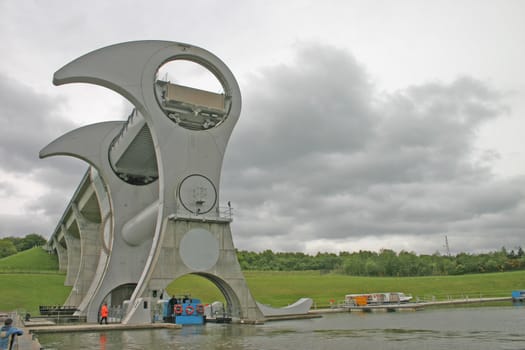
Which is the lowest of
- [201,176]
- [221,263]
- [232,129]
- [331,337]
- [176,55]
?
[331,337]

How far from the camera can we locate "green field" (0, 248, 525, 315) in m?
47.1

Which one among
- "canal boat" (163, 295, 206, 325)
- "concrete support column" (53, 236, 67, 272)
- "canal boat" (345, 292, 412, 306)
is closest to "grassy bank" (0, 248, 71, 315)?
"canal boat" (163, 295, 206, 325)

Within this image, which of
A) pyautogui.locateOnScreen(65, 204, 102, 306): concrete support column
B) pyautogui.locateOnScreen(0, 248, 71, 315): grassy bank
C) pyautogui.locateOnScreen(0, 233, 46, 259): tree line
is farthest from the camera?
pyautogui.locateOnScreen(0, 233, 46, 259): tree line

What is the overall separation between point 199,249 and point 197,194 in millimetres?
2963

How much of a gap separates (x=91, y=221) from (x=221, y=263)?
96.4ft

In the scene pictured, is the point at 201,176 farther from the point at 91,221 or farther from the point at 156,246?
the point at 91,221

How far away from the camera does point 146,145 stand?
33312 millimetres

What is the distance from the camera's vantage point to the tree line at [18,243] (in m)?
138

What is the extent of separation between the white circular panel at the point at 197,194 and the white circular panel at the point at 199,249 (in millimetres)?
1281

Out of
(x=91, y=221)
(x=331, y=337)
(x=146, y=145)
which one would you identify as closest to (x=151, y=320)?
(x=331, y=337)

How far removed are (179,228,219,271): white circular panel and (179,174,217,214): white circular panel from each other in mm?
1281

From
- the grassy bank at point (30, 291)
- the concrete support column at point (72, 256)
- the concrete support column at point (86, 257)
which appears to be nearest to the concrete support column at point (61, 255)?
the concrete support column at point (72, 256)

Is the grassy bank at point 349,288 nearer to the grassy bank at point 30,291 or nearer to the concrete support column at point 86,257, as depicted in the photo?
the concrete support column at point 86,257

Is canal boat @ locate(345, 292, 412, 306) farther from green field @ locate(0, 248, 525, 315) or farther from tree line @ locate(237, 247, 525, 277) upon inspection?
tree line @ locate(237, 247, 525, 277)
